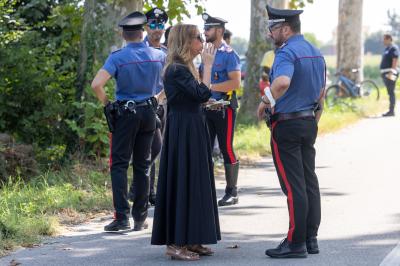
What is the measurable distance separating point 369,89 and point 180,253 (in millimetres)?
21010

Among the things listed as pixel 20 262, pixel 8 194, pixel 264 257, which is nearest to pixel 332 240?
pixel 264 257

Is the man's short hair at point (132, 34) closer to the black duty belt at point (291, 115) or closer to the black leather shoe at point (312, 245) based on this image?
the black duty belt at point (291, 115)

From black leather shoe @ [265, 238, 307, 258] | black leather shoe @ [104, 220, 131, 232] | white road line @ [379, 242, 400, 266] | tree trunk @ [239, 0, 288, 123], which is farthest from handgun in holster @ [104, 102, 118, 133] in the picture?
tree trunk @ [239, 0, 288, 123]

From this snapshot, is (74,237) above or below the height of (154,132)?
below

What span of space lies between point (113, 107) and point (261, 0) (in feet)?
35.9

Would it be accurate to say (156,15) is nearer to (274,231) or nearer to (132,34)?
(132,34)

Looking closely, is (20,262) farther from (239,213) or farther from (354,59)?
(354,59)

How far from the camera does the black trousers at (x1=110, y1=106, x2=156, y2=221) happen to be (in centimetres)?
956

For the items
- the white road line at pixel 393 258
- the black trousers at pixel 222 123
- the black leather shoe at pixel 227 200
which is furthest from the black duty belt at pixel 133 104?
the white road line at pixel 393 258

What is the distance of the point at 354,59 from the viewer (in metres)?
28.5

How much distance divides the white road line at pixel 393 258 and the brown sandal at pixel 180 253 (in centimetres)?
149

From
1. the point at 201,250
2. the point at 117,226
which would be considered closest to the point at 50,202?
the point at 117,226

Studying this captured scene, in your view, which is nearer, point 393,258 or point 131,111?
point 393,258

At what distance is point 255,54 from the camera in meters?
20.5
